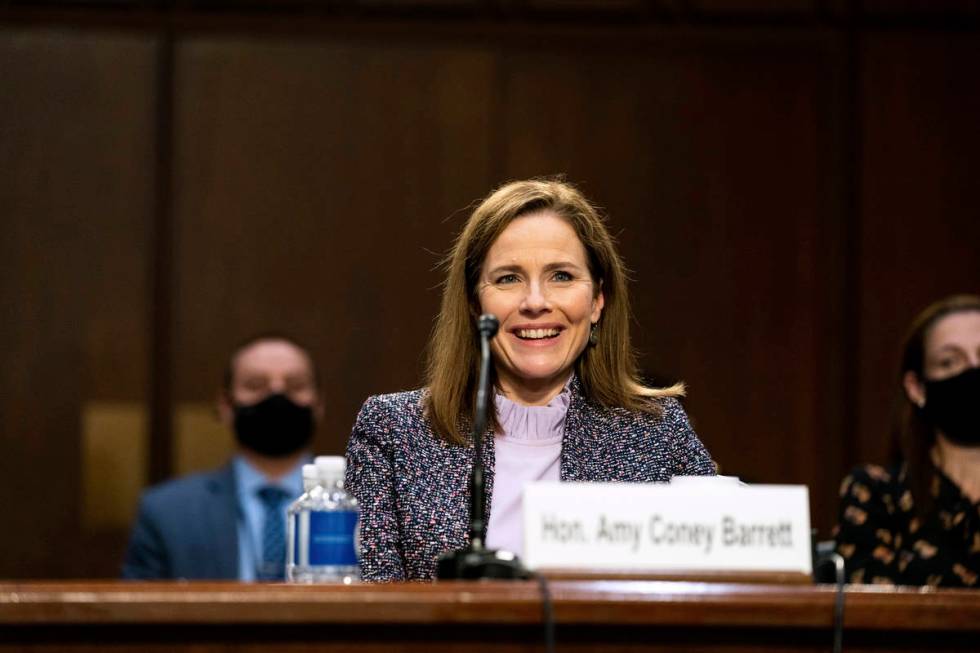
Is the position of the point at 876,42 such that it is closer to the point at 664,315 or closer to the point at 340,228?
the point at 664,315

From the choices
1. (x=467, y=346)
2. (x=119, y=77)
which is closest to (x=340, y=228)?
(x=119, y=77)

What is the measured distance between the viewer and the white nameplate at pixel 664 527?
1689mm

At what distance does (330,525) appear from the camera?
1.97 meters

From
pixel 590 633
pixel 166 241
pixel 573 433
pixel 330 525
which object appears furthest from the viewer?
pixel 166 241

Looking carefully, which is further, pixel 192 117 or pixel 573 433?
pixel 192 117

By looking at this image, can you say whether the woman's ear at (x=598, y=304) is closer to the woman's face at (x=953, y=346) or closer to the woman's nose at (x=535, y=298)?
the woman's nose at (x=535, y=298)

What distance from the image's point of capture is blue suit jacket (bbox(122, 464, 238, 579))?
3.89 m

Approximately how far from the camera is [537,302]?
2.52 meters

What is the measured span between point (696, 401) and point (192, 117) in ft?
6.28

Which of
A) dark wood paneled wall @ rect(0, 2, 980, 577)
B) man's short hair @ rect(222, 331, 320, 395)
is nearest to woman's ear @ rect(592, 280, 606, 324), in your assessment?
man's short hair @ rect(222, 331, 320, 395)

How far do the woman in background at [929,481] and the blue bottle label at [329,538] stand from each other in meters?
1.60

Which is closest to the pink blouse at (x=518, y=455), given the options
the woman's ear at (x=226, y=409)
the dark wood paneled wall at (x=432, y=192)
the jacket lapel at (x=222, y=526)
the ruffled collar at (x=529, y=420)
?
the ruffled collar at (x=529, y=420)

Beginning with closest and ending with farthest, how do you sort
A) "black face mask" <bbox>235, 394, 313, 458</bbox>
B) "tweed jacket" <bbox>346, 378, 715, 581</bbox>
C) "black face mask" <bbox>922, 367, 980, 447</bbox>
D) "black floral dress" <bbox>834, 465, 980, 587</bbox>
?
"tweed jacket" <bbox>346, 378, 715, 581</bbox>, "black floral dress" <bbox>834, 465, 980, 587</bbox>, "black face mask" <bbox>922, 367, 980, 447</bbox>, "black face mask" <bbox>235, 394, 313, 458</bbox>

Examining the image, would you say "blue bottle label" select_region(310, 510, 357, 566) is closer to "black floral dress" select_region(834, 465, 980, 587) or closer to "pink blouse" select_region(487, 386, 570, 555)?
"pink blouse" select_region(487, 386, 570, 555)
